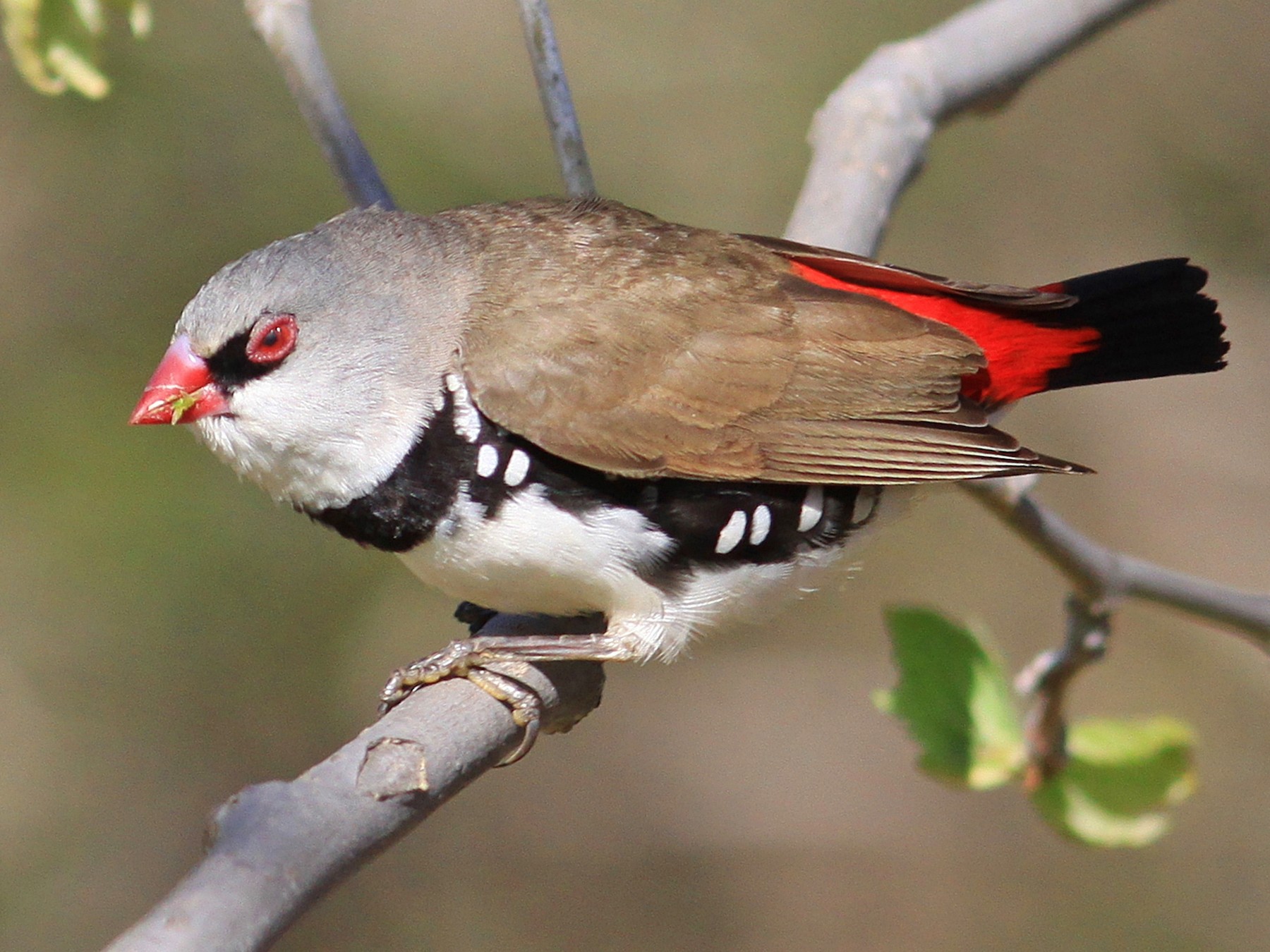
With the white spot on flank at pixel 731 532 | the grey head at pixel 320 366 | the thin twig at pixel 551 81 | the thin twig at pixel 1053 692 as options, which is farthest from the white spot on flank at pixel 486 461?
the thin twig at pixel 1053 692

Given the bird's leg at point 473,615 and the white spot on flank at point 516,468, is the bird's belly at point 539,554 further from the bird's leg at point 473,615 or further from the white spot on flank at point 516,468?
the bird's leg at point 473,615

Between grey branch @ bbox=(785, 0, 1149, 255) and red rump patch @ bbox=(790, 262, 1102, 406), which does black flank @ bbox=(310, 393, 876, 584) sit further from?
grey branch @ bbox=(785, 0, 1149, 255)

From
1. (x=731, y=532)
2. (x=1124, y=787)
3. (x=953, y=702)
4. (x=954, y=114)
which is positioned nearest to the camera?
(x=731, y=532)

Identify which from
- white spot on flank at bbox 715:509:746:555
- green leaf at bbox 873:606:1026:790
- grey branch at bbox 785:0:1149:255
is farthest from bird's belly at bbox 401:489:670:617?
grey branch at bbox 785:0:1149:255

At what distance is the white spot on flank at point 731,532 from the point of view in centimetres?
288

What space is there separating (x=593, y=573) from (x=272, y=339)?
0.72 m

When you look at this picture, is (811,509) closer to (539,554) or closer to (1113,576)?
(539,554)

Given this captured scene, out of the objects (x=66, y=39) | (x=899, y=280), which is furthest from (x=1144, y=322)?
(x=66, y=39)

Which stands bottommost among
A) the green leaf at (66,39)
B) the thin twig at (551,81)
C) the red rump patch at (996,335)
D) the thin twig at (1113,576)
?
the thin twig at (1113,576)

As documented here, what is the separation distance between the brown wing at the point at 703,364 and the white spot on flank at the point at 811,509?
3.7 inches

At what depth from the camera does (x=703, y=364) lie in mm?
2873

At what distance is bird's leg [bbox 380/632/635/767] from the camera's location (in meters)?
2.65

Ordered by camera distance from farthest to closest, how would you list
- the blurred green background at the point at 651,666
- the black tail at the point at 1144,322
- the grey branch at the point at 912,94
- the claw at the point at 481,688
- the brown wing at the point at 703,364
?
the blurred green background at the point at 651,666, the grey branch at the point at 912,94, the black tail at the point at 1144,322, the brown wing at the point at 703,364, the claw at the point at 481,688

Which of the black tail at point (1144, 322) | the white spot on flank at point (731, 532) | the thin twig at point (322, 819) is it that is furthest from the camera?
the black tail at point (1144, 322)
